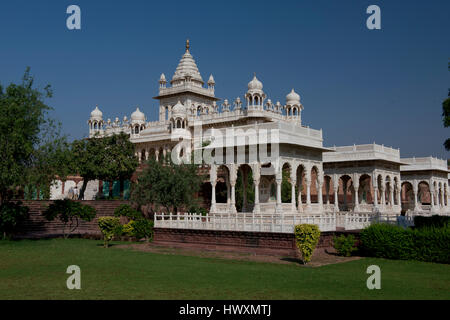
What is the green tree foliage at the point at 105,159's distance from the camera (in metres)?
39.9

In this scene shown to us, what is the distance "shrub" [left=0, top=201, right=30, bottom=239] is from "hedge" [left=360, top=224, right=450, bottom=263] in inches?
697

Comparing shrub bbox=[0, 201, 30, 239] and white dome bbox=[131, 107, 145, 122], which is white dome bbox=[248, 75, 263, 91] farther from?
shrub bbox=[0, 201, 30, 239]

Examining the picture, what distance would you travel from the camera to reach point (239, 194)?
110 feet

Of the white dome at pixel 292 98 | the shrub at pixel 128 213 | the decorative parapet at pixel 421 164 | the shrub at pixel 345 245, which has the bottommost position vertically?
the shrub at pixel 345 245

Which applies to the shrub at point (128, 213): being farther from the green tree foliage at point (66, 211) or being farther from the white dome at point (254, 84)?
the white dome at point (254, 84)

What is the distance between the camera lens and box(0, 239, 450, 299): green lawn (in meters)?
10.7

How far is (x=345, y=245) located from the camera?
1856 centimetres

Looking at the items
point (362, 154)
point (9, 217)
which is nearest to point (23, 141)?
point (9, 217)

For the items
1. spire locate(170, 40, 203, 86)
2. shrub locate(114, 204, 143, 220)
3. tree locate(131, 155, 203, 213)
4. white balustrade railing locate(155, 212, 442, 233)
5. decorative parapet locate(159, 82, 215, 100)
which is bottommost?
white balustrade railing locate(155, 212, 442, 233)

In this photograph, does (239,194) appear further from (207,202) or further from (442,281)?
(442,281)

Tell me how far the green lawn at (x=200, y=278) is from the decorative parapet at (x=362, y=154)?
19.4m

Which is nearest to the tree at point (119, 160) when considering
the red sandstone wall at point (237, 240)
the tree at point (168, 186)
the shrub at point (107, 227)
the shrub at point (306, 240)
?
the tree at point (168, 186)

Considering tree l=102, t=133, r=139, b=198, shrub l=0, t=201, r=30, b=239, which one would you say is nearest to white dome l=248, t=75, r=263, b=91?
tree l=102, t=133, r=139, b=198
